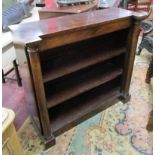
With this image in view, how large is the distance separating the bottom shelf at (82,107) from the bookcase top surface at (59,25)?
751 mm

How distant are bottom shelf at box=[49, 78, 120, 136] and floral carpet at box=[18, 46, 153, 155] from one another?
2.5 inches

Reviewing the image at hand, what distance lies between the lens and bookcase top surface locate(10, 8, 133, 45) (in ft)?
3.61

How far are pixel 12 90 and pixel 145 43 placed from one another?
1.88 m

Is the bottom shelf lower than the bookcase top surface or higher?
lower

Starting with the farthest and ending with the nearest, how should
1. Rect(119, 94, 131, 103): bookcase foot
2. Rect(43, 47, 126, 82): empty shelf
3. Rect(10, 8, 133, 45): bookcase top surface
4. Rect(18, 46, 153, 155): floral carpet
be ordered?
Rect(119, 94, 131, 103): bookcase foot
Rect(18, 46, 153, 155): floral carpet
Rect(43, 47, 126, 82): empty shelf
Rect(10, 8, 133, 45): bookcase top surface

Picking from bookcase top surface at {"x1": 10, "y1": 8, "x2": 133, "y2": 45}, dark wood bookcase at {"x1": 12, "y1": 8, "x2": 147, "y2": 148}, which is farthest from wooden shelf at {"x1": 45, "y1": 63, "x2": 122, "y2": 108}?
bookcase top surface at {"x1": 10, "y1": 8, "x2": 133, "y2": 45}

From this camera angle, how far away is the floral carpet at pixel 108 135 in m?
1.45

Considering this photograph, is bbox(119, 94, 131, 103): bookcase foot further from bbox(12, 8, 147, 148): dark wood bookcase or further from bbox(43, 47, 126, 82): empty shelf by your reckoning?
bbox(43, 47, 126, 82): empty shelf

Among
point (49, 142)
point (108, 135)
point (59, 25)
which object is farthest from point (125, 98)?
point (59, 25)

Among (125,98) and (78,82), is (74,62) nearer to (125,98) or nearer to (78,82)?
(78,82)

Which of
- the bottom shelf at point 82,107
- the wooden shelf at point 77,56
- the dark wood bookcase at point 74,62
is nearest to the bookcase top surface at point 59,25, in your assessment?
the dark wood bookcase at point 74,62

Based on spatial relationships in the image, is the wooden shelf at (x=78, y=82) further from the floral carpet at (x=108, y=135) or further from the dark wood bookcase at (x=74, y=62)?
the floral carpet at (x=108, y=135)

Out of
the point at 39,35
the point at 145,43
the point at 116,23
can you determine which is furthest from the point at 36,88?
the point at 145,43

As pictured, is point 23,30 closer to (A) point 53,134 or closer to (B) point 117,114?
(A) point 53,134
